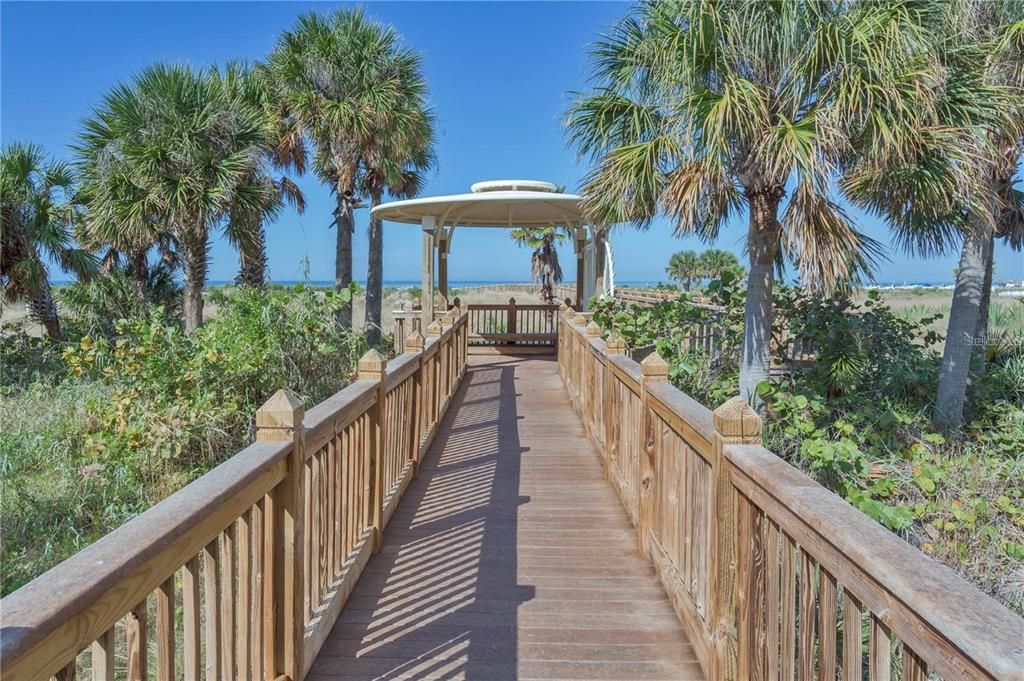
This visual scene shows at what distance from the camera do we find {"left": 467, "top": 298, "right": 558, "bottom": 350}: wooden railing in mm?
14031

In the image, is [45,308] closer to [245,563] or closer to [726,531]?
[245,563]

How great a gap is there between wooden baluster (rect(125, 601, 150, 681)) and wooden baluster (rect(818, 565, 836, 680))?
1.59 metres

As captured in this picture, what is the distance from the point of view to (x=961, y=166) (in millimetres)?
6016

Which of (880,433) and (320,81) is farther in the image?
(320,81)

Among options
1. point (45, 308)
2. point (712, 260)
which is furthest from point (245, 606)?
point (712, 260)

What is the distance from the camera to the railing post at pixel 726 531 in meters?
2.35

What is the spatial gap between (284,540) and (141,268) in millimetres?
13133

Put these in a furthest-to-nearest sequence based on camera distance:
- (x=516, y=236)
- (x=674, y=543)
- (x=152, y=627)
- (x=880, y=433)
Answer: (x=516, y=236) < (x=880, y=433) < (x=152, y=627) < (x=674, y=543)

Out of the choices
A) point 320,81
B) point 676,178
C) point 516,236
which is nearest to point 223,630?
point 676,178

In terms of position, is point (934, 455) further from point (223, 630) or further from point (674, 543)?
point (223, 630)

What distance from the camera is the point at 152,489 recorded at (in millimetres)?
6109

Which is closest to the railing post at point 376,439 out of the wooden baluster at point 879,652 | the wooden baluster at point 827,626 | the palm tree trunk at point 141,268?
the wooden baluster at point 827,626

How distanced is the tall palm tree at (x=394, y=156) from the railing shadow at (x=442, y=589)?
8.68 m

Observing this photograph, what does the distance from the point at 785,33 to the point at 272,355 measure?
242 inches
